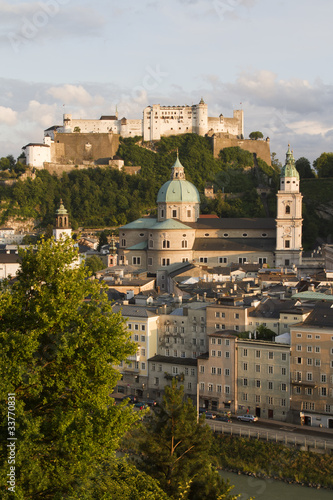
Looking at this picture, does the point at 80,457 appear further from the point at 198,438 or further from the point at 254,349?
the point at 254,349

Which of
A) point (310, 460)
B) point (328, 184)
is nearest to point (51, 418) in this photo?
point (310, 460)

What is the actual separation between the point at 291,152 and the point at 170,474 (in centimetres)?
4675

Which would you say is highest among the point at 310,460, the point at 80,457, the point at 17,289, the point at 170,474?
the point at 17,289

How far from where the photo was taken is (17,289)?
13.6 meters

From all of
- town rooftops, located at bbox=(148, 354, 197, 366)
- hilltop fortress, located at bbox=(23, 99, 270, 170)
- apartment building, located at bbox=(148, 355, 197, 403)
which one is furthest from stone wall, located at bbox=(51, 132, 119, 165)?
apartment building, located at bbox=(148, 355, 197, 403)

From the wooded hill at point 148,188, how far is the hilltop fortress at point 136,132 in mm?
1719

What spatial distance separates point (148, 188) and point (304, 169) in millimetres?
19367

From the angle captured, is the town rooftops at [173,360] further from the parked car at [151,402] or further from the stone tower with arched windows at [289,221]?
the stone tower with arched windows at [289,221]

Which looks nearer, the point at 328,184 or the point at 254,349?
the point at 254,349

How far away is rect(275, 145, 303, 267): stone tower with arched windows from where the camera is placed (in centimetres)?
6003

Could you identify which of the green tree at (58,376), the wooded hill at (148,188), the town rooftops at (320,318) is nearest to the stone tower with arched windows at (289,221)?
the wooded hill at (148,188)

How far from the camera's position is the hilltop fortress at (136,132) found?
94.4 meters

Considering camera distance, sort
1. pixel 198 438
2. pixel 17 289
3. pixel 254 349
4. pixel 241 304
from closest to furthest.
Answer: pixel 17 289 < pixel 198 438 < pixel 254 349 < pixel 241 304

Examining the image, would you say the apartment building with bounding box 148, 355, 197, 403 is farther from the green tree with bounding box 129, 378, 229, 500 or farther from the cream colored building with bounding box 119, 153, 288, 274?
the cream colored building with bounding box 119, 153, 288, 274
